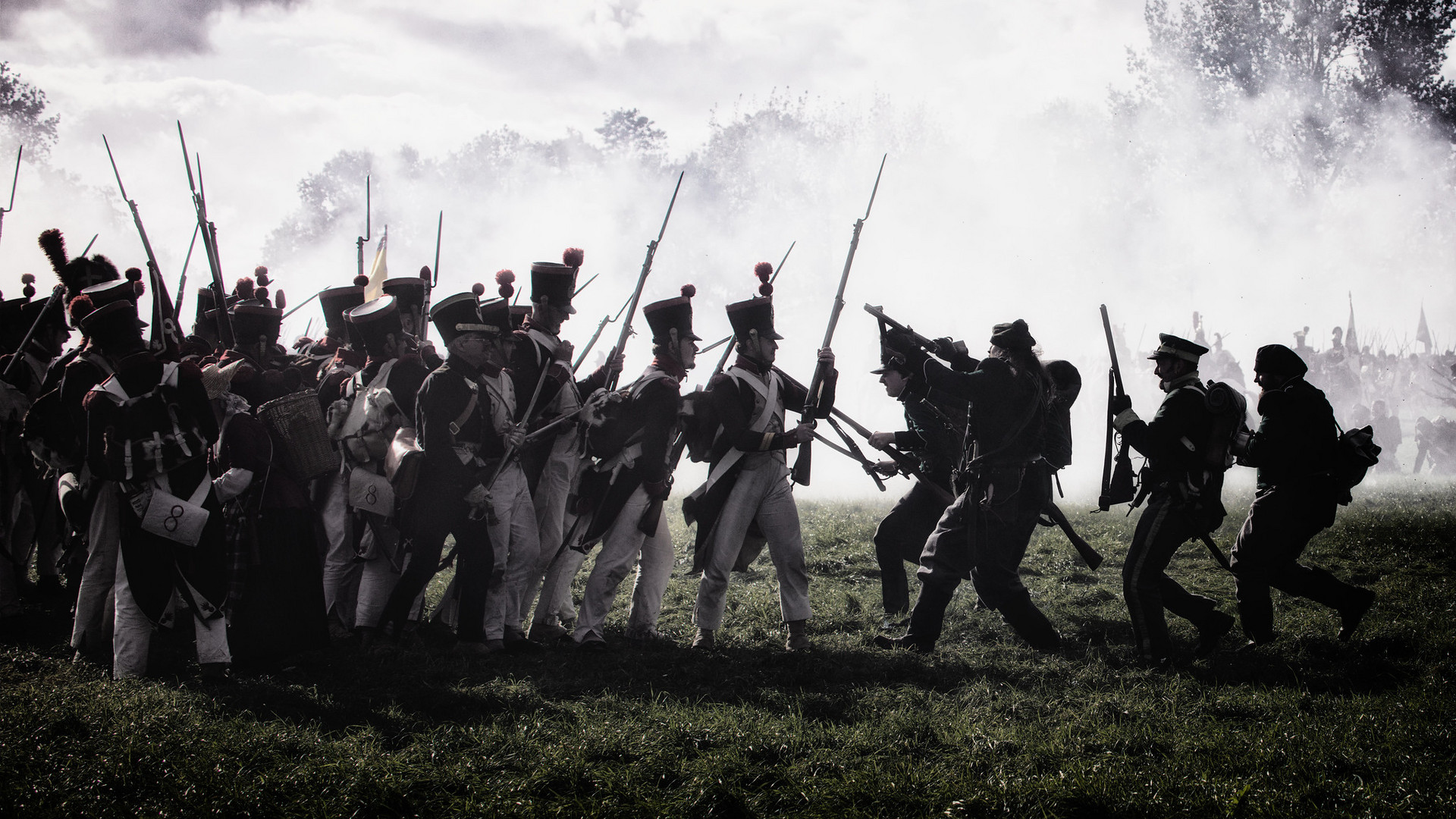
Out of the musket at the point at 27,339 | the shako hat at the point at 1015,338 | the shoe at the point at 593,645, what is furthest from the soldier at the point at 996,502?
the musket at the point at 27,339

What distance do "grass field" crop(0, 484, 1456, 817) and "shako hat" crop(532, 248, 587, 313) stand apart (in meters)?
2.37

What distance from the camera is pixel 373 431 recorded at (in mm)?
5750

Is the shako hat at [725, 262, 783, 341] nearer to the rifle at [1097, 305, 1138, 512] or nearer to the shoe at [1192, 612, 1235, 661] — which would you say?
the rifle at [1097, 305, 1138, 512]

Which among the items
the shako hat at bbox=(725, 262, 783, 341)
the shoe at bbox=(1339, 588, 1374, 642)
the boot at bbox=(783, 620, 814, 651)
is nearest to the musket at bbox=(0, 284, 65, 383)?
the shako hat at bbox=(725, 262, 783, 341)

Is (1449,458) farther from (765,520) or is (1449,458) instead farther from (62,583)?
(62,583)

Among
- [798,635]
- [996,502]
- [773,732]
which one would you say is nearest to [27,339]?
[798,635]

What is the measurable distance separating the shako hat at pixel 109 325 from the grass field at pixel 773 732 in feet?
5.68

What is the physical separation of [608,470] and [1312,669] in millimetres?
4290

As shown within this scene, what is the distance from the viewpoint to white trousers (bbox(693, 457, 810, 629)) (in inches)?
246

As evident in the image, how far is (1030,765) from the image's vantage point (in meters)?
3.95

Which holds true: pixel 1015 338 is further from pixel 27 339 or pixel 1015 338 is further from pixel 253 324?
pixel 27 339

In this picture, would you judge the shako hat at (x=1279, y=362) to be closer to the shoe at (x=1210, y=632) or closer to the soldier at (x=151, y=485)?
the shoe at (x=1210, y=632)

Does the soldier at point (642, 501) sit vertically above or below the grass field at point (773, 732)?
above

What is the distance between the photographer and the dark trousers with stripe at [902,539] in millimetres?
7348
